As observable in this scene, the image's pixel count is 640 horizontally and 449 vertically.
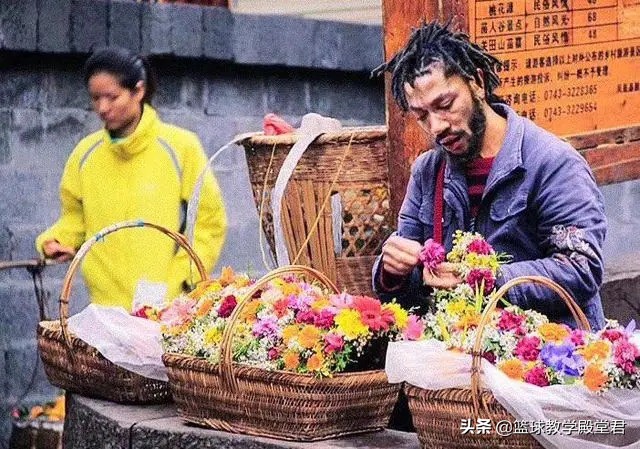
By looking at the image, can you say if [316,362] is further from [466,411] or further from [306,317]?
[466,411]

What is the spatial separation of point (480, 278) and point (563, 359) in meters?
0.44

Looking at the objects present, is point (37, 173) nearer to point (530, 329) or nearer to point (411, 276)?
point (411, 276)

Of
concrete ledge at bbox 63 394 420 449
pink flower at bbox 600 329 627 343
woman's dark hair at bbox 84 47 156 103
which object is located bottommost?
concrete ledge at bbox 63 394 420 449

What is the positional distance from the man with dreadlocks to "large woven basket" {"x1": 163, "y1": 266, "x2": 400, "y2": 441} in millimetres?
394

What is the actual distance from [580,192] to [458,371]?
2.64ft

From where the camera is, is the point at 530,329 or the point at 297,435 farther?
the point at 297,435

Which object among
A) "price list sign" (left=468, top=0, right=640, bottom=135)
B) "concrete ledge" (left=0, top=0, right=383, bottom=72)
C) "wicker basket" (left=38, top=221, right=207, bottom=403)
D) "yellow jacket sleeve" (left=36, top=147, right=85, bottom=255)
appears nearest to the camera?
"wicker basket" (left=38, top=221, right=207, bottom=403)

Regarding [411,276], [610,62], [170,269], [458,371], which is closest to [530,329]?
[458,371]

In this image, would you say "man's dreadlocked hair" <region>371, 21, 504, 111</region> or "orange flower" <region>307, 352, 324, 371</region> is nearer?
"orange flower" <region>307, 352, 324, 371</region>

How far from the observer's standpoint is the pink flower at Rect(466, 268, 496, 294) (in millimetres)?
4887

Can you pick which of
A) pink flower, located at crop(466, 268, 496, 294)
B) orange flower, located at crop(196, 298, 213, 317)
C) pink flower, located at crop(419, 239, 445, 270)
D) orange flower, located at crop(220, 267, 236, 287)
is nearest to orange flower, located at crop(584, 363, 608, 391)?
pink flower, located at crop(466, 268, 496, 294)

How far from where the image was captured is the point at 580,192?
5.09 m

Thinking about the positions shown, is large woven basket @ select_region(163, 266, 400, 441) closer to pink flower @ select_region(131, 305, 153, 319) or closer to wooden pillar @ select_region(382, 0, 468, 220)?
pink flower @ select_region(131, 305, 153, 319)

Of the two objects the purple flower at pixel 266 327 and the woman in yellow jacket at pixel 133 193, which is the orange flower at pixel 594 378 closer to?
the purple flower at pixel 266 327
